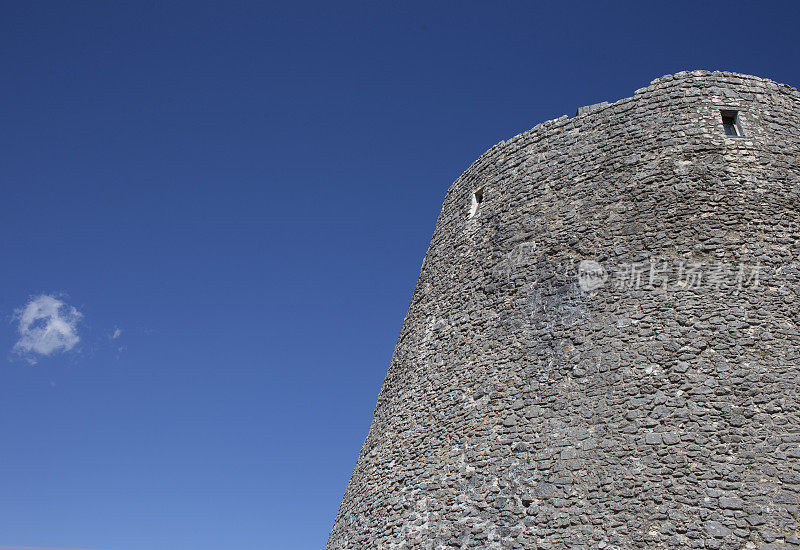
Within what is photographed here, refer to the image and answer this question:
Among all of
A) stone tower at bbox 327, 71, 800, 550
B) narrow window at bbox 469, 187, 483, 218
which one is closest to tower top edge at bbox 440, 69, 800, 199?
stone tower at bbox 327, 71, 800, 550

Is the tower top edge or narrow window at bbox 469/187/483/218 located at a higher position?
the tower top edge

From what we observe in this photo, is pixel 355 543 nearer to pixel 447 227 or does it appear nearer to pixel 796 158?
pixel 447 227

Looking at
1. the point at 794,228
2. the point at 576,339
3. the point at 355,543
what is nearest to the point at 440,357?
the point at 576,339

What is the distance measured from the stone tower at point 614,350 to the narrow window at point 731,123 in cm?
3

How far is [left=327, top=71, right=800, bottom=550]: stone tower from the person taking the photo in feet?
23.7

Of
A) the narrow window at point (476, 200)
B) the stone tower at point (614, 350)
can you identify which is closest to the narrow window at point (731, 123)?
the stone tower at point (614, 350)

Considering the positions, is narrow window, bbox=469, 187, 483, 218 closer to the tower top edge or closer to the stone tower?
the stone tower

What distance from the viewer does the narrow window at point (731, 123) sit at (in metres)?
10.2

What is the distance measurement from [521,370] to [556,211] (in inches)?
115

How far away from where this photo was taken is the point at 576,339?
9016mm

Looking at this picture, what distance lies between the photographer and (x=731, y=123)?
10297 mm

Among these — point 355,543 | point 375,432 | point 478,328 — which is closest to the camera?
point 355,543

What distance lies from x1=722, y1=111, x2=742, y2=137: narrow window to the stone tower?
0.11 ft

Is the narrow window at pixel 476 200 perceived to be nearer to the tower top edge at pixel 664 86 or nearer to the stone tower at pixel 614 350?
the stone tower at pixel 614 350
